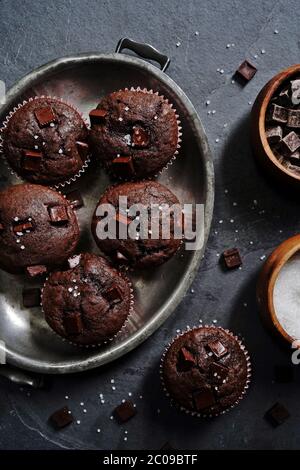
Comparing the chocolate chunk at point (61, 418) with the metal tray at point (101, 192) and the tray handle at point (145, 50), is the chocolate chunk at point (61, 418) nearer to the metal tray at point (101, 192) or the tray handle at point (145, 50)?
the metal tray at point (101, 192)

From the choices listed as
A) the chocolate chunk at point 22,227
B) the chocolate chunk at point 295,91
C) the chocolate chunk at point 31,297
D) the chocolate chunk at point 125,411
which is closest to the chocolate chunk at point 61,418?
the chocolate chunk at point 125,411

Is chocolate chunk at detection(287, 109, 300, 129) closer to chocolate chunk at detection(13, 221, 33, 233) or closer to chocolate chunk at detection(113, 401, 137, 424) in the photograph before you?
chocolate chunk at detection(13, 221, 33, 233)

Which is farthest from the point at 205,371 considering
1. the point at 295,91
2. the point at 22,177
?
the point at 295,91

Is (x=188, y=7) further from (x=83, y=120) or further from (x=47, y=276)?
(x=47, y=276)

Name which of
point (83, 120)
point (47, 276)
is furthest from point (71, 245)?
point (83, 120)

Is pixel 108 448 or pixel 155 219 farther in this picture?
pixel 108 448

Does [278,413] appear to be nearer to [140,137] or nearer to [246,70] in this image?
[140,137]
